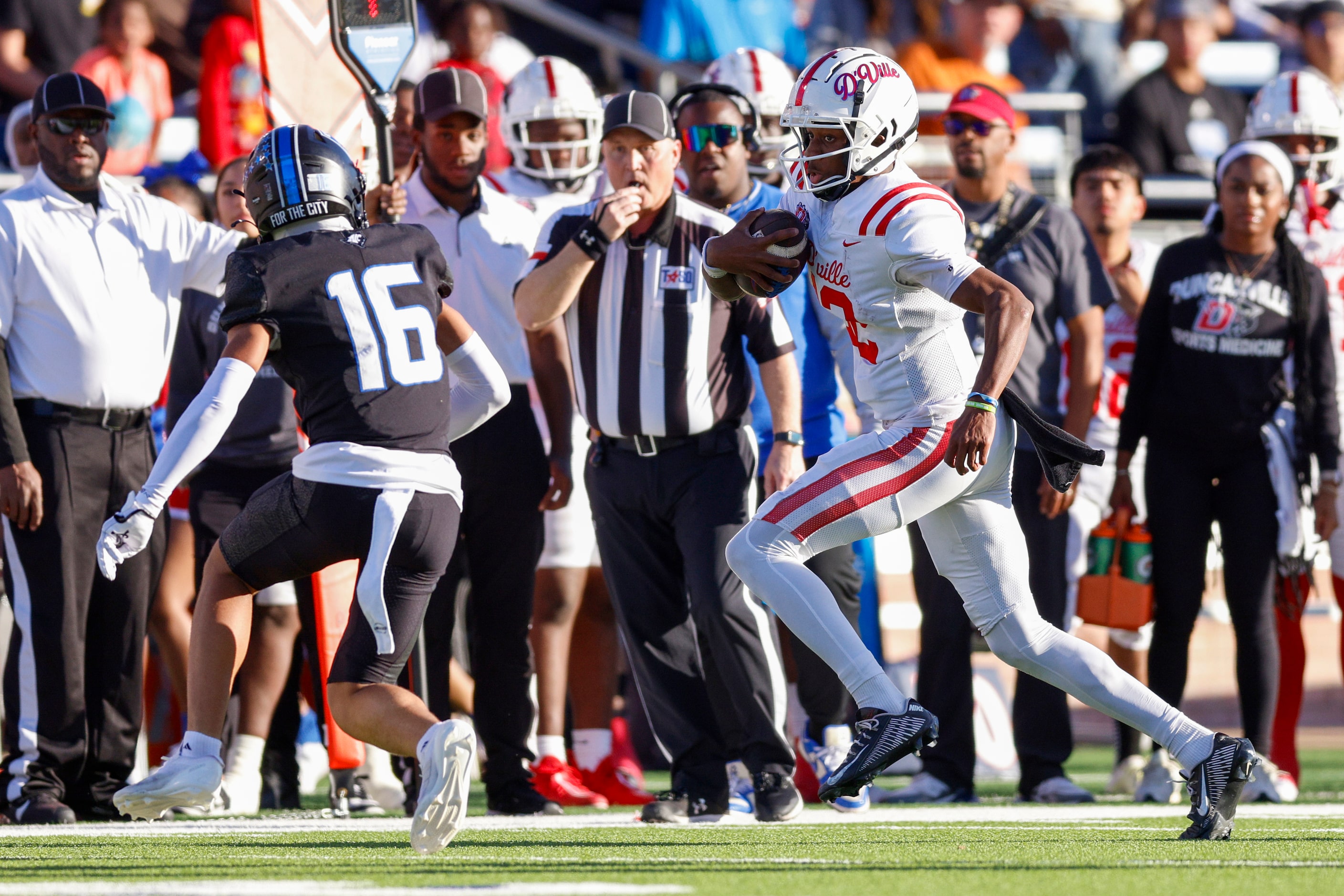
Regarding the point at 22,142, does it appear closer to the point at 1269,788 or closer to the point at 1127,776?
the point at 1127,776

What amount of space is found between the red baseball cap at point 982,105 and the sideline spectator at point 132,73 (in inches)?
178

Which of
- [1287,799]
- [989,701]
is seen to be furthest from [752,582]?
[989,701]

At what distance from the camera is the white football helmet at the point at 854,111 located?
16.0 feet

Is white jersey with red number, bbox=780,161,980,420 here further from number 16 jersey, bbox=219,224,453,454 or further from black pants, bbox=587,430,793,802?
number 16 jersey, bbox=219,224,453,454

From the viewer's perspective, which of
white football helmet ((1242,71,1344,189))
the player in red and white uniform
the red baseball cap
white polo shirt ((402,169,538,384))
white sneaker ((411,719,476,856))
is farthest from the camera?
white football helmet ((1242,71,1344,189))

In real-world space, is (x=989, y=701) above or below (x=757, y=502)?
below

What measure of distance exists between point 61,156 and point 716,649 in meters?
2.63

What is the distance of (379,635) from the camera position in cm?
458

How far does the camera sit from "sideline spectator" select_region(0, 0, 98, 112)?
1023 cm

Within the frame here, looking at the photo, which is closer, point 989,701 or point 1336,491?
point 1336,491

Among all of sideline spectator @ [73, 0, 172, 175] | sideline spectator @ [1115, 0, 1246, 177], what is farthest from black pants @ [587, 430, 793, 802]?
sideline spectator @ [1115, 0, 1246, 177]

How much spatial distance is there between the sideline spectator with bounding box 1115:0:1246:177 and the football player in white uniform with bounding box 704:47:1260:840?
6.22m

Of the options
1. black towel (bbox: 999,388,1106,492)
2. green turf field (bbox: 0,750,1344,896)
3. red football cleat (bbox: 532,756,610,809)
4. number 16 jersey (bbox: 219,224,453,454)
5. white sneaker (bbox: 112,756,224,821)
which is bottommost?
red football cleat (bbox: 532,756,610,809)

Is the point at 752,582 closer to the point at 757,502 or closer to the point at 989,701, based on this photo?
the point at 757,502
